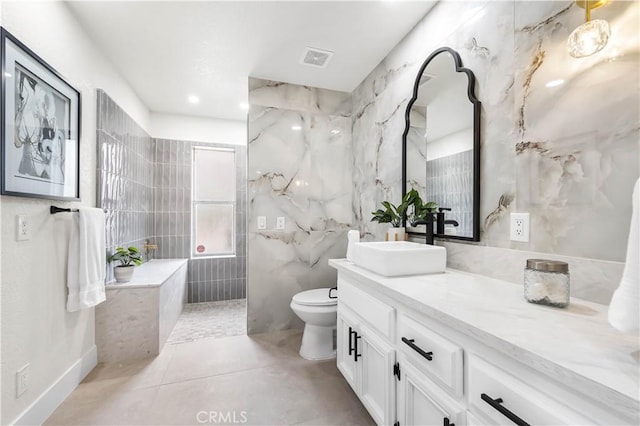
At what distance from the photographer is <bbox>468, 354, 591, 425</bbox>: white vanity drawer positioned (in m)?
0.60

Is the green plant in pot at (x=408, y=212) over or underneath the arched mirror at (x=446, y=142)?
underneath

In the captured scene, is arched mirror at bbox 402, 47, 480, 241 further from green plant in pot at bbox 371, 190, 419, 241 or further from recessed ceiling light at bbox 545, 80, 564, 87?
recessed ceiling light at bbox 545, 80, 564, 87

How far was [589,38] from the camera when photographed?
0.97 meters

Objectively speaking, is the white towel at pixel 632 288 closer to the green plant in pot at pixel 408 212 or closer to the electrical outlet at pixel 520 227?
the electrical outlet at pixel 520 227

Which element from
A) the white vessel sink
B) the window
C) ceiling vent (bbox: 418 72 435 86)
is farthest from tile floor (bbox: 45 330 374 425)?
ceiling vent (bbox: 418 72 435 86)

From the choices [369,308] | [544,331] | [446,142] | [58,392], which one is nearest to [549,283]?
[544,331]

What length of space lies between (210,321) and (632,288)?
10.5 ft

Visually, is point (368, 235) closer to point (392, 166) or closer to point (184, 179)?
point (392, 166)

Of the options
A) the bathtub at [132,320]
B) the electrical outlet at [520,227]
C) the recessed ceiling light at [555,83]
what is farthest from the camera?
the bathtub at [132,320]

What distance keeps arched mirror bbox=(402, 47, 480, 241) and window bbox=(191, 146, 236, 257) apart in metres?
2.68

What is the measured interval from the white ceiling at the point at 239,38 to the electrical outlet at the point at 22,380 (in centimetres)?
212

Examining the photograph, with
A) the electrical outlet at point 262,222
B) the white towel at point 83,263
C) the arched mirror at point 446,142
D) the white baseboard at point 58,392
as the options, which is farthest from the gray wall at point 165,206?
the arched mirror at point 446,142

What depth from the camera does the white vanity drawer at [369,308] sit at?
49.1 inches

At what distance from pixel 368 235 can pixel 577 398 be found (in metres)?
2.07
